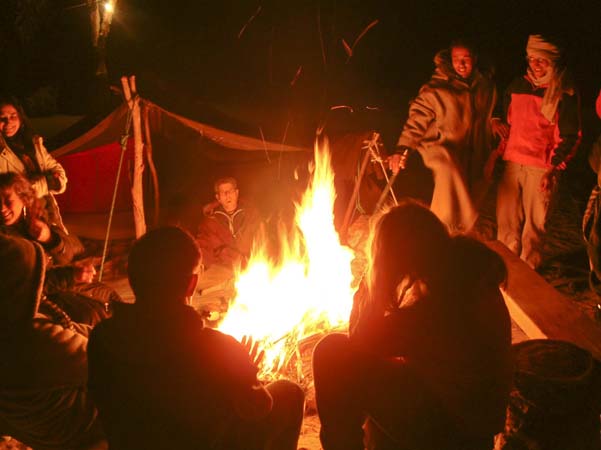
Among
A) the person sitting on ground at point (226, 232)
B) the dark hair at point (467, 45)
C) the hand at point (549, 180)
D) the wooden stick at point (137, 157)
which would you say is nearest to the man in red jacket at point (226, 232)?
the person sitting on ground at point (226, 232)

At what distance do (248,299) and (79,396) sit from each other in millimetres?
2139

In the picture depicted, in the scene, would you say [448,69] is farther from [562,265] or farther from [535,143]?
[562,265]

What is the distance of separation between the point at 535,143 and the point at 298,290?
276 cm

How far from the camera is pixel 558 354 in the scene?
279 cm

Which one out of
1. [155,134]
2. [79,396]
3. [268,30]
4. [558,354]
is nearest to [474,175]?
[558,354]

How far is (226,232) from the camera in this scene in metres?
6.29

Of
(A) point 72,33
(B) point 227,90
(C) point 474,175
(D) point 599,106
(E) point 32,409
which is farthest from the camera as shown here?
(A) point 72,33

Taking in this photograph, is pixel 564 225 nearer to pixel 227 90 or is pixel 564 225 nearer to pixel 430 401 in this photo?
pixel 227 90

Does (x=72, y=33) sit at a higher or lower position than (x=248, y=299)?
higher

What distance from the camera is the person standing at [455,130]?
18.3 ft

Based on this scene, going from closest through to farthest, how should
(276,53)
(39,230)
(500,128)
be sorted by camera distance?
(39,230) → (500,128) → (276,53)

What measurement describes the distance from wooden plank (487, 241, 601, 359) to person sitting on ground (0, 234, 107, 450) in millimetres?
2679

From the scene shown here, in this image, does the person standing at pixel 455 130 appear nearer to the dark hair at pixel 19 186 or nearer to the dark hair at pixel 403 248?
the dark hair at pixel 403 248

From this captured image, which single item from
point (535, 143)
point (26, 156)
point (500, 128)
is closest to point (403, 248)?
point (535, 143)
